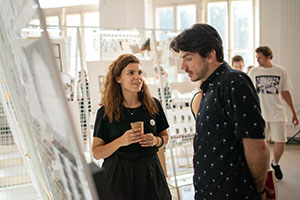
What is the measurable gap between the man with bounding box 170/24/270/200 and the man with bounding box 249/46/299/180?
9.71 ft

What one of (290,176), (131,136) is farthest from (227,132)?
(290,176)

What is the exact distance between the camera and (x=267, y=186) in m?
1.36

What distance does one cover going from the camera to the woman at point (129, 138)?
179 centimetres

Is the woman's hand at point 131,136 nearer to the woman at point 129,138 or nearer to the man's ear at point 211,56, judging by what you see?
the woman at point 129,138

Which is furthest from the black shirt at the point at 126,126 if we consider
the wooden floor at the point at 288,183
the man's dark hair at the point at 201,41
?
the wooden floor at the point at 288,183

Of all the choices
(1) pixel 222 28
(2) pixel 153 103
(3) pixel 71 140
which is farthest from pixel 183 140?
(1) pixel 222 28

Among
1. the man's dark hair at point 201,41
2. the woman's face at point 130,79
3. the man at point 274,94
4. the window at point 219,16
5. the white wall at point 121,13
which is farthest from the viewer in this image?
the window at point 219,16

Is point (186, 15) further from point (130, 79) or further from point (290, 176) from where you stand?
point (130, 79)

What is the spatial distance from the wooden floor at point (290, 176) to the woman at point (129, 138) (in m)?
2.23

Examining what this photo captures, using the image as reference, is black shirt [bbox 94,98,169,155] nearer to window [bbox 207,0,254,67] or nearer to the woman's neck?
the woman's neck

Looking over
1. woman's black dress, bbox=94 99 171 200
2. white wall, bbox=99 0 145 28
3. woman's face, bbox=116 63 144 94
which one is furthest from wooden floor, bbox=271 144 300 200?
white wall, bbox=99 0 145 28

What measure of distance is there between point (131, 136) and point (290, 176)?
347cm

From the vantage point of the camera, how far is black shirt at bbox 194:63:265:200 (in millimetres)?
1205

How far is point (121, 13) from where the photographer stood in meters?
7.05
